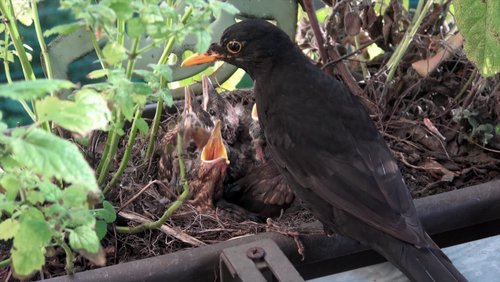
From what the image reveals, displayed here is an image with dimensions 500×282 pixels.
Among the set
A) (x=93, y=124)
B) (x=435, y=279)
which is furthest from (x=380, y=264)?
(x=93, y=124)

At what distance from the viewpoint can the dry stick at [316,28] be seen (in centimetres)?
203

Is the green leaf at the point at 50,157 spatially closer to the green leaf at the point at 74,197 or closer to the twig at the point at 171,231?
the green leaf at the point at 74,197

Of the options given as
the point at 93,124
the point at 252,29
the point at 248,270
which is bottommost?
the point at 248,270

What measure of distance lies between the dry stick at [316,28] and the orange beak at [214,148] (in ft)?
1.34

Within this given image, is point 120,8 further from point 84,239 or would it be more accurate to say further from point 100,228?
point 100,228

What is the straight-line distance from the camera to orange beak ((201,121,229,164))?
1.91 m

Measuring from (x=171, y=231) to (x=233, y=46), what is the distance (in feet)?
1.82

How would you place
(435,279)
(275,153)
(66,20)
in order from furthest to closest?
(66,20), (275,153), (435,279)

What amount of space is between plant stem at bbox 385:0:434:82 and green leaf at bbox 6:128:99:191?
146cm

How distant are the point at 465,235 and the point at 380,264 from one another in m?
0.24

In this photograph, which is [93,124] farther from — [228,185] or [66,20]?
[66,20]

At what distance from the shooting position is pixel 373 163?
175 cm

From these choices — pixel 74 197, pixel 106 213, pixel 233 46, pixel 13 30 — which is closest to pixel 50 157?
pixel 74 197

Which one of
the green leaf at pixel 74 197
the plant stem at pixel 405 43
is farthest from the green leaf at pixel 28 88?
the plant stem at pixel 405 43
